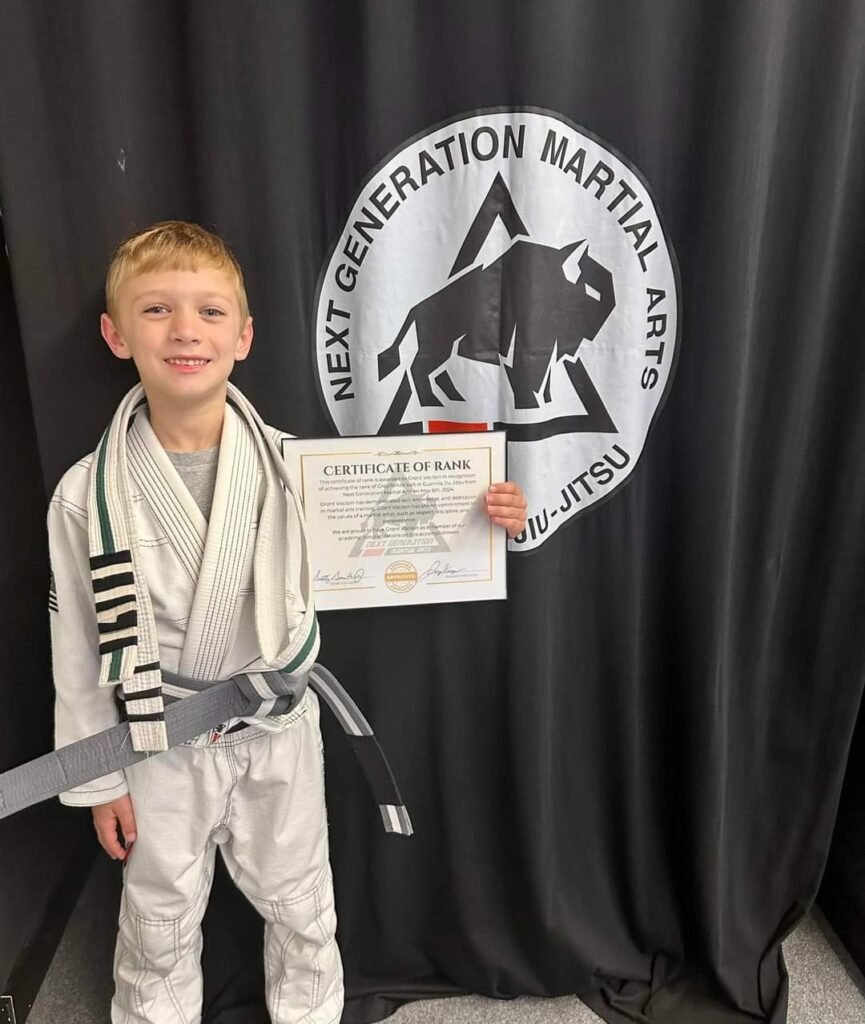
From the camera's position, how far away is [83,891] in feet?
5.33

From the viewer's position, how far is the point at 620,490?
130cm

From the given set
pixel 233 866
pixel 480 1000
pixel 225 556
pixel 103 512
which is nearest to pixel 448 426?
pixel 225 556

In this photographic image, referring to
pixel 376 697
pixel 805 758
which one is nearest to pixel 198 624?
pixel 376 697

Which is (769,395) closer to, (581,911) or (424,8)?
(424,8)

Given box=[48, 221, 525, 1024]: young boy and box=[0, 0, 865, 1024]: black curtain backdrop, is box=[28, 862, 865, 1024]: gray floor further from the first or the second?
box=[48, 221, 525, 1024]: young boy

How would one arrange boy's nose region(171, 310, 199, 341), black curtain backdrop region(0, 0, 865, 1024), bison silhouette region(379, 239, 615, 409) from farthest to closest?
bison silhouette region(379, 239, 615, 409) < black curtain backdrop region(0, 0, 865, 1024) < boy's nose region(171, 310, 199, 341)

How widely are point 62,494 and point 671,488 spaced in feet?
2.98

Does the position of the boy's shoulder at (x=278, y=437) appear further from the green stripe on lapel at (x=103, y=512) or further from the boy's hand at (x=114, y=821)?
the boy's hand at (x=114, y=821)

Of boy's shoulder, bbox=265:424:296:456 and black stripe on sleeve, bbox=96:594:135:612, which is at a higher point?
boy's shoulder, bbox=265:424:296:456

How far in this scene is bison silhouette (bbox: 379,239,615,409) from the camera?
1.19 meters
